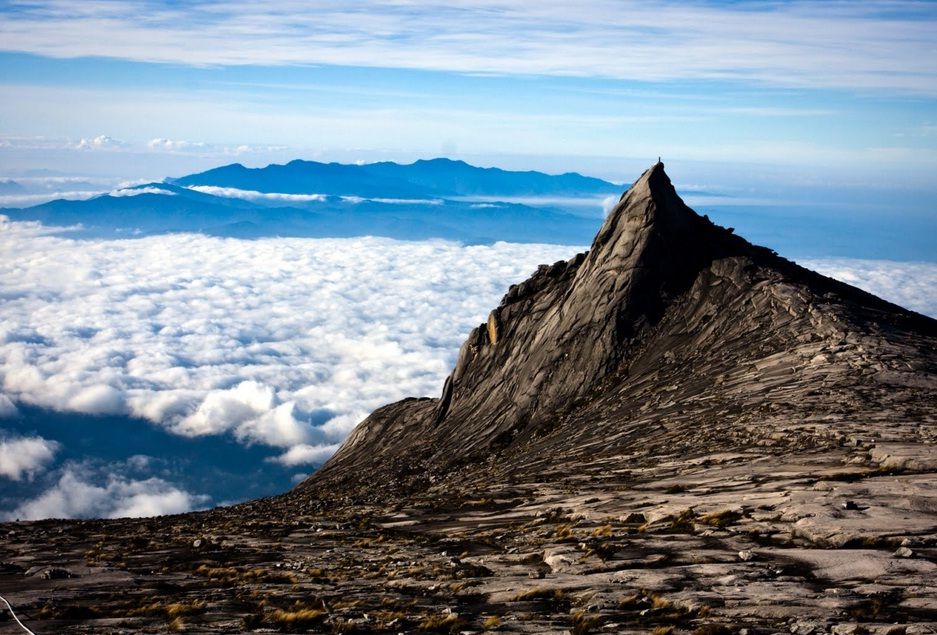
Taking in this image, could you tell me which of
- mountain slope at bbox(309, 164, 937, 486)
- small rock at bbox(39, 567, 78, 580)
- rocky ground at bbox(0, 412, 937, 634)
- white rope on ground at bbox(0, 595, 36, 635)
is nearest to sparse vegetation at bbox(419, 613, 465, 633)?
rocky ground at bbox(0, 412, 937, 634)

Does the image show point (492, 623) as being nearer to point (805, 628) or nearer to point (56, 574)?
point (805, 628)

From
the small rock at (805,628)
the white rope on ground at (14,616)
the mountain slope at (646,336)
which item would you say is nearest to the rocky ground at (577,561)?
the small rock at (805,628)

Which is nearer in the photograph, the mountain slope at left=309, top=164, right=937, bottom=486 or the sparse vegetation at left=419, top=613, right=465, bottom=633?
the sparse vegetation at left=419, top=613, right=465, bottom=633

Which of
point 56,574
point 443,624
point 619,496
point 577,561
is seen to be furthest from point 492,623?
point 56,574

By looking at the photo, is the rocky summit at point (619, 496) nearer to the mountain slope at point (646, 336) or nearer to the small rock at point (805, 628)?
the small rock at point (805, 628)

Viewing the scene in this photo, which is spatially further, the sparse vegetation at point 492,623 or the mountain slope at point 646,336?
the mountain slope at point 646,336

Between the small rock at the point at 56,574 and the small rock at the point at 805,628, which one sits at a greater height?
the small rock at the point at 805,628

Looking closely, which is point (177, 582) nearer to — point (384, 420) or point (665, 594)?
point (665, 594)

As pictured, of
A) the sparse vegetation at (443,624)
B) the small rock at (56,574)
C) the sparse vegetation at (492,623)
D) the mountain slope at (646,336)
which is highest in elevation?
the mountain slope at (646,336)

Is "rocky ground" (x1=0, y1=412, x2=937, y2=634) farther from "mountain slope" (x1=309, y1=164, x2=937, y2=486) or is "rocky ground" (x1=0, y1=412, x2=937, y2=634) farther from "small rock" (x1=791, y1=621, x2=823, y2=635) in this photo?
"mountain slope" (x1=309, y1=164, x2=937, y2=486)
